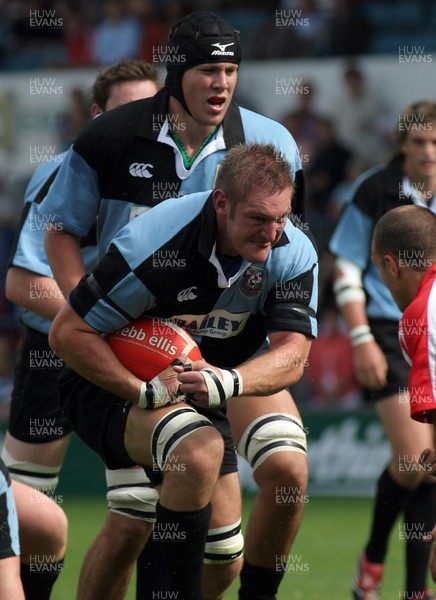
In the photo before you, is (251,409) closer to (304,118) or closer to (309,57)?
(304,118)

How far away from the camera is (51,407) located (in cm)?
646

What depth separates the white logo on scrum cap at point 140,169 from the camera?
5.25 meters

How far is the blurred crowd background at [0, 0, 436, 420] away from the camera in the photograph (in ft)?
41.1

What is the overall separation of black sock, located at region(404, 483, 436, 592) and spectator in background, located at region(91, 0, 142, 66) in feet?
30.1

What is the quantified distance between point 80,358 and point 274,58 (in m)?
9.96

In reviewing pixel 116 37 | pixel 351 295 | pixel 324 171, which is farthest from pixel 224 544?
pixel 116 37

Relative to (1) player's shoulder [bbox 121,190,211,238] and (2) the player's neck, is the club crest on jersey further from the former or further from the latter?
(2) the player's neck

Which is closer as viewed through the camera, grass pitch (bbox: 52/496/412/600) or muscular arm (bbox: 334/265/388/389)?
muscular arm (bbox: 334/265/388/389)

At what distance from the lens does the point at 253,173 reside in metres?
4.55

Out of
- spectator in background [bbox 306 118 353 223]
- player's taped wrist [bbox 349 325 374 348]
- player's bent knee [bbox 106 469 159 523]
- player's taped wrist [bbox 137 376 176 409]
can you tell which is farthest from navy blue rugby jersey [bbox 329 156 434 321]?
spectator in background [bbox 306 118 353 223]

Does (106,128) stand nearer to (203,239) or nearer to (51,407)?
(203,239)

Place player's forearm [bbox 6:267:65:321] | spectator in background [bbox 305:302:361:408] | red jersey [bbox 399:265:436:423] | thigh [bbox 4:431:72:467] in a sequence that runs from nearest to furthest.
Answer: red jersey [bbox 399:265:436:423] → player's forearm [bbox 6:267:65:321] → thigh [bbox 4:431:72:467] → spectator in background [bbox 305:302:361:408]

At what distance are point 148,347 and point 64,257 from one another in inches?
34.0

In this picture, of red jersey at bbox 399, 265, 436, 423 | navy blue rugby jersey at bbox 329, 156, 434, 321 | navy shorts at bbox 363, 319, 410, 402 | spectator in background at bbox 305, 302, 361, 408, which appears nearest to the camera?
red jersey at bbox 399, 265, 436, 423
